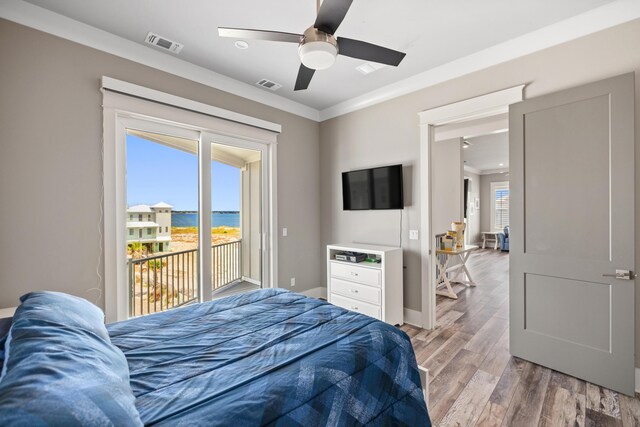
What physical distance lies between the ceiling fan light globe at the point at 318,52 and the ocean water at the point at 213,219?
2092mm

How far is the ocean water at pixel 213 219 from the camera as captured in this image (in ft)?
9.84

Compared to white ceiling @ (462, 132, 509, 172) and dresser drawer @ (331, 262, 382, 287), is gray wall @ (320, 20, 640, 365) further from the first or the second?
white ceiling @ (462, 132, 509, 172)

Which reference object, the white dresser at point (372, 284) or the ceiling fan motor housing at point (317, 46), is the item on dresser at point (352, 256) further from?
the ceiling fan motor housing at point (317, 46)

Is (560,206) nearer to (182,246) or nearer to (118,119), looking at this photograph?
(182,246)

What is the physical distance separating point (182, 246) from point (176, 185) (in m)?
0.66

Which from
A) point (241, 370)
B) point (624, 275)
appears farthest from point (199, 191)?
point (624, 275)

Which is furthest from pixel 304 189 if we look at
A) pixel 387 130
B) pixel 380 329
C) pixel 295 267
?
pixel 380 329

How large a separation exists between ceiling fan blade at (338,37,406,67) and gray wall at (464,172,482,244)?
835cm

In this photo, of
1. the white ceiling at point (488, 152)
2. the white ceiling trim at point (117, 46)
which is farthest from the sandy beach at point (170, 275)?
the white ceiling at point (488, 152)

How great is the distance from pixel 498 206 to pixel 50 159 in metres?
11.3

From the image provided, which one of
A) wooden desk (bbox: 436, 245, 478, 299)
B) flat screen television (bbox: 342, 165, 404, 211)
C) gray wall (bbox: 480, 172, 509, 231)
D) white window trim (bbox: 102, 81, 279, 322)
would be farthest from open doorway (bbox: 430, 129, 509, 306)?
white window trim (bbox: 102, 81, 279, 322)

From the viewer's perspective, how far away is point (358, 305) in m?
3.33

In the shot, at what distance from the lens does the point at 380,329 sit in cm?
156

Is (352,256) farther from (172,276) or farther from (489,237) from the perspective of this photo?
(489,237)
